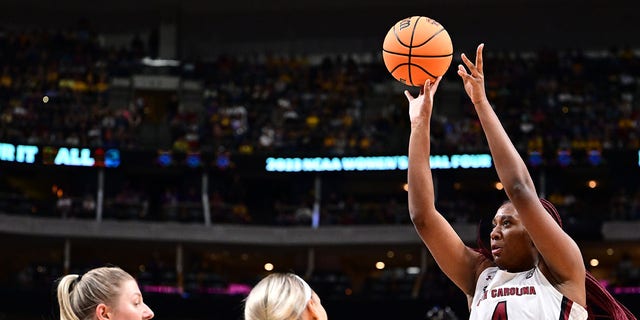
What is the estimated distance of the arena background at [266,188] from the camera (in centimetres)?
2506

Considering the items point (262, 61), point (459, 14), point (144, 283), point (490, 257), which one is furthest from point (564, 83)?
point (490, 257)

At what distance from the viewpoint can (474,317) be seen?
404 cm

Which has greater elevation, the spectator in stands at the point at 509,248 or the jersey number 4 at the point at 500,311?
the spectator in stands at the point at 509,248

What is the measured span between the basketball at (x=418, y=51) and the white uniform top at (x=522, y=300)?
1.08 m

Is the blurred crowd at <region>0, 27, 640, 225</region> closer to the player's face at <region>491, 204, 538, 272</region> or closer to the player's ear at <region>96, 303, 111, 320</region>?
the player's face at <region>491, 204, 538, 272</region>

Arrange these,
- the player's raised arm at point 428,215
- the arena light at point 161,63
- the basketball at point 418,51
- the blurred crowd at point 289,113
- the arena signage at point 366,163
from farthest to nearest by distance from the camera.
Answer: the arena light at point 161,63, the arena signage at point 366,163, the blurred crowd at point 289,113, the basketball at point 418,51, the player's raised arm at point 428,215

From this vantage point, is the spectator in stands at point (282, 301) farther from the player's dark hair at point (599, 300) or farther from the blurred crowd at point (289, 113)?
the blurred crowd at point (289, 113)

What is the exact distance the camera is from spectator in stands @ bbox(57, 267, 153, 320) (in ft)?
12.5

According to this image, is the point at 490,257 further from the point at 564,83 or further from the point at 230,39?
the point at 230,39

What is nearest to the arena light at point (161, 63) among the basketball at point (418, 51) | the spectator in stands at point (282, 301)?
the basketball at point (418, 51)

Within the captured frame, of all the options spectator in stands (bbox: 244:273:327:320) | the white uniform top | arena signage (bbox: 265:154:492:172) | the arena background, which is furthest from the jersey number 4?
arena signage (bbox: 265:154:492:172)

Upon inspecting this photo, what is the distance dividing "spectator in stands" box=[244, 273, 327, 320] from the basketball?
1620mm

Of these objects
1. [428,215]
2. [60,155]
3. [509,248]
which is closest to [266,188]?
[60,155]

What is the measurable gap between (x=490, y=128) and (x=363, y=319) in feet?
67.9
